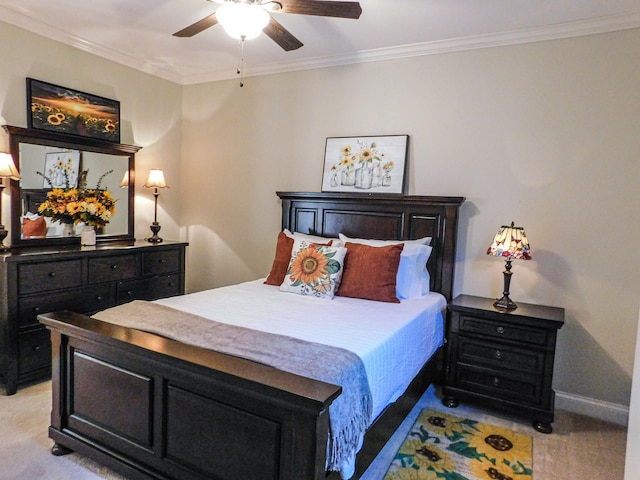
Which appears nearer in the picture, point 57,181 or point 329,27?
point 329,27

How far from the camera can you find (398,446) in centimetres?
238

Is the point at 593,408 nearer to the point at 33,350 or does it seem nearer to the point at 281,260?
the point at 281,260

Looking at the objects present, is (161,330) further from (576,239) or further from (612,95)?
(612,95)

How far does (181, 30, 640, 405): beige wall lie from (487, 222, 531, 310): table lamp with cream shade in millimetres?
241

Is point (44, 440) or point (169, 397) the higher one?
point (169, 397)

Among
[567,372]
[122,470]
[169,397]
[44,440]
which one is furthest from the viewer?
[567,372]

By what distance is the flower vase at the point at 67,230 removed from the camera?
349 centimetres

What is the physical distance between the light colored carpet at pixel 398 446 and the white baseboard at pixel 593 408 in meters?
0.06

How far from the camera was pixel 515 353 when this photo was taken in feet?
8.96

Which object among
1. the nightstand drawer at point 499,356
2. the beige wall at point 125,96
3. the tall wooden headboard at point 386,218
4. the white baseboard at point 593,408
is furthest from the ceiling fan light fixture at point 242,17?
the white baseboard at point 593,408

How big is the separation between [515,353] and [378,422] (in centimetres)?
121

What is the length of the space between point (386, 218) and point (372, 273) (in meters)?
0.68

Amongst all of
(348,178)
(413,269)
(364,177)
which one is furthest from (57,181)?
(413,269)

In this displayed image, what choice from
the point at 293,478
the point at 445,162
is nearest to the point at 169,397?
the point at 293,478
